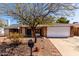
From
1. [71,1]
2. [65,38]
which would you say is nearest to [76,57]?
[65,38]

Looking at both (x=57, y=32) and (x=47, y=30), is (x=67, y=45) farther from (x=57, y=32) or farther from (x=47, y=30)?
(x=47, y=30)

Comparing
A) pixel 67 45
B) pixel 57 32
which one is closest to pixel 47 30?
pixel 57 32

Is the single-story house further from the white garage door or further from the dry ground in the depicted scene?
the dry ground

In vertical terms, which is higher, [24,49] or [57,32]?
[57,32]

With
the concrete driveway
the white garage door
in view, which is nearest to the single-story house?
the white garage door

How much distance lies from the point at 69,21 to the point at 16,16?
42.3 inches

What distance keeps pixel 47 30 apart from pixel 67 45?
52 cm

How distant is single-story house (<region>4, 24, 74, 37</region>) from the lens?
877 cm

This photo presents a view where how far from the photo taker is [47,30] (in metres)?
8.93

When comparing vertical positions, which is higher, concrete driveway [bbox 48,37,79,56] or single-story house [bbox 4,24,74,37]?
single-story house [bbox 4,24,74,37]

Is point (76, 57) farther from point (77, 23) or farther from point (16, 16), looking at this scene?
point (16, 16)

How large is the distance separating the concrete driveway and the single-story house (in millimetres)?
108

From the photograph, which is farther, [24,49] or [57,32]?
[57,32]

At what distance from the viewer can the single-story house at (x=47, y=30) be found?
28.8ft
